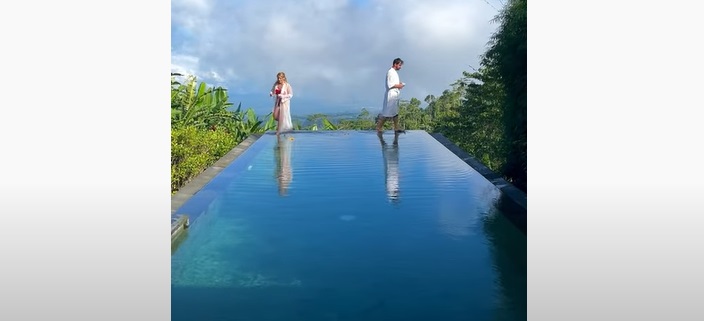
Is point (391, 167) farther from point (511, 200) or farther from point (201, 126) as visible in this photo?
point (201, 126)

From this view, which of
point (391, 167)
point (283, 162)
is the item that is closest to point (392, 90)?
point (283, 162)

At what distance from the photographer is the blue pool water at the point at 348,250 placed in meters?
4.12

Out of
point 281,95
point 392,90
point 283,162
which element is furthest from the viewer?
point 281,95

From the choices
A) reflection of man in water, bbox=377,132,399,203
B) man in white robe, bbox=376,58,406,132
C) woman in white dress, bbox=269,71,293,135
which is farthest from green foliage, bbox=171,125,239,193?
man in white robe, bbox=376,58,406,132

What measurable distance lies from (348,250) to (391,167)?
14.5 feet

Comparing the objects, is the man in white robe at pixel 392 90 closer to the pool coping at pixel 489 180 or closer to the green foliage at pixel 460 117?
the green foliage at pixel 460 117

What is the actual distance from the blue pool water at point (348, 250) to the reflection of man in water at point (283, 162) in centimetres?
6

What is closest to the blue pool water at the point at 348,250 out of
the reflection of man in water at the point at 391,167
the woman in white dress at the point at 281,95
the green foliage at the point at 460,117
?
the reflection of man in water at the point at 391,167

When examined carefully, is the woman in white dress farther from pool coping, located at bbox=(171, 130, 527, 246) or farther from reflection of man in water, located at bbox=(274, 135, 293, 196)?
pool coping, located at bbox=(171, 130, 527, 246)

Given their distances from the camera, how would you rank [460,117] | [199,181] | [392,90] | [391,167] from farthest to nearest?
[460,117] < [392,90] < [391,167] < [199,181]

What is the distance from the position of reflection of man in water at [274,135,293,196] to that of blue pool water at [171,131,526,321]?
58 mm

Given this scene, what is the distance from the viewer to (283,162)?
1015 centimetres

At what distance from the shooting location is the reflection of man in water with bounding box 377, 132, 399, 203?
7.51m
